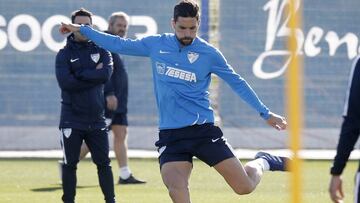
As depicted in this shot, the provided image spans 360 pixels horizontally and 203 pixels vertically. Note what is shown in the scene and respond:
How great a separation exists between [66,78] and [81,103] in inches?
11.6

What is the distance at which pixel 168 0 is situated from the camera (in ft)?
56.0

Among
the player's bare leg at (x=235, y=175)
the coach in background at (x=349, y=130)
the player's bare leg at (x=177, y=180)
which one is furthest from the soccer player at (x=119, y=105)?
the coach in background at (x=349, y=130)

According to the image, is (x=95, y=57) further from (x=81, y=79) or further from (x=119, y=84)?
(x=119, y=84)

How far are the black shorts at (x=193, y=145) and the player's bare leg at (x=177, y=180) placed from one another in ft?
0.20

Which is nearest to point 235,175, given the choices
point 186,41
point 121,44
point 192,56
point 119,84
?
point 192,56

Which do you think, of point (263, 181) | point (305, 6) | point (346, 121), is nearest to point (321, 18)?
point (305, 6)

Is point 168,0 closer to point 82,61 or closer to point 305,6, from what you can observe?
point 305,6

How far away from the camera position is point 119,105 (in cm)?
1319

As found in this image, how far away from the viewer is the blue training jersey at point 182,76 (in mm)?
8352

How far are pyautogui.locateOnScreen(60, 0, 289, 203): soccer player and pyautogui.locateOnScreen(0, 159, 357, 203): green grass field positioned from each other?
2.69 metres

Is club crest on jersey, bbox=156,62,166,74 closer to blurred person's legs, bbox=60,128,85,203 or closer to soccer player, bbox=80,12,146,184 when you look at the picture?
blurred person's legs, bbox=60,128,85,203

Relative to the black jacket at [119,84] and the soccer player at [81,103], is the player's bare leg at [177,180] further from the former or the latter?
the black jacket at [119,84]

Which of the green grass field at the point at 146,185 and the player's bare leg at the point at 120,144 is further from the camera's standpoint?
the player's bare leg at the point at 120,144

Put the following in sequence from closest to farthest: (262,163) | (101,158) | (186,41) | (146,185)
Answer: (186,41) → (262,163) → (101,158) → (146,185)
